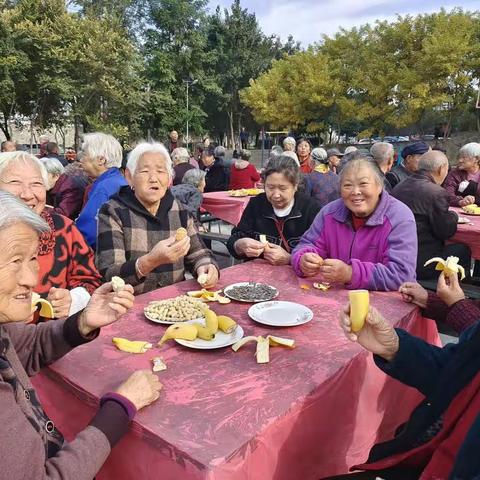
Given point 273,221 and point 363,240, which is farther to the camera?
point 273,221

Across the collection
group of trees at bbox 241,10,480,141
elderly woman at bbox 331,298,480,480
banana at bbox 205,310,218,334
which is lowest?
elderly woman at bbox 331,298,480,480

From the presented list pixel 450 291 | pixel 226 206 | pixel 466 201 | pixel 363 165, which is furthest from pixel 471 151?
pixel 450 291

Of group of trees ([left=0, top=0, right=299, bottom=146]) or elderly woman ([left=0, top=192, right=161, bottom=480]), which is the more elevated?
group of trees ([left=0, top=0, right=299, bottom=146])

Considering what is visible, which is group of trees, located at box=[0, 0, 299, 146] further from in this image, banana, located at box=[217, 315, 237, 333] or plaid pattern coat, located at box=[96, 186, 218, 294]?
banana, located at box=[217, 315, 237, 333]

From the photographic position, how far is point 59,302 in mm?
2068

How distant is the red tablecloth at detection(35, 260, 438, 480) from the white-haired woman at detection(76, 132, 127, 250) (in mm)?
1777

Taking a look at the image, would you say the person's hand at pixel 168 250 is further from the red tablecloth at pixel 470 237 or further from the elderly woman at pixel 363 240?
the red tablecloth at pixel 470 237

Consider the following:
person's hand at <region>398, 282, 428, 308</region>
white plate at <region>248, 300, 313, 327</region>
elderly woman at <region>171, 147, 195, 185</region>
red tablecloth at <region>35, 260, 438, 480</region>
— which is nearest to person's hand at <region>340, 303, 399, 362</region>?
red tablecloth at <region>35, 260, 438, 480</region>

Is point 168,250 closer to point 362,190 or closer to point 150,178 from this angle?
point 150,178

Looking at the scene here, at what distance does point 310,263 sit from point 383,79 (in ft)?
72.3

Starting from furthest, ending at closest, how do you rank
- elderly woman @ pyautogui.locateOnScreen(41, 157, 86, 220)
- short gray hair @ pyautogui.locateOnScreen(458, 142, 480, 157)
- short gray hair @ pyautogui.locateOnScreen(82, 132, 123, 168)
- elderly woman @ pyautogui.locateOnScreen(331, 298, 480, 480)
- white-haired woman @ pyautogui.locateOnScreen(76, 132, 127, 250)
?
1. short gray hair @ pyautogui.locateOnScreen(458, 142, 480, 157)
2. elderly woman @ pyautogui.locateOnScreen(41, 157, 86, 220)
3. short gray hair @ pyautogui.locateOnScreen(82, 132, 123, 168)
4. white-haired woman @ pyautogui.locateOnScreen(76, 132, 127, 250)
5. elderly woman @ pyautogui.locateOnScreen(331, 298, 480, 480)

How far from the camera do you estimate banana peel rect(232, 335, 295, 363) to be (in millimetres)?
1618

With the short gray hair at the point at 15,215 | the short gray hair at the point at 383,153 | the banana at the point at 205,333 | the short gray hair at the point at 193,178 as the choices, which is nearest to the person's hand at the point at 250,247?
the banana at the point at 205,333

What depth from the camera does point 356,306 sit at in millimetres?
1403
